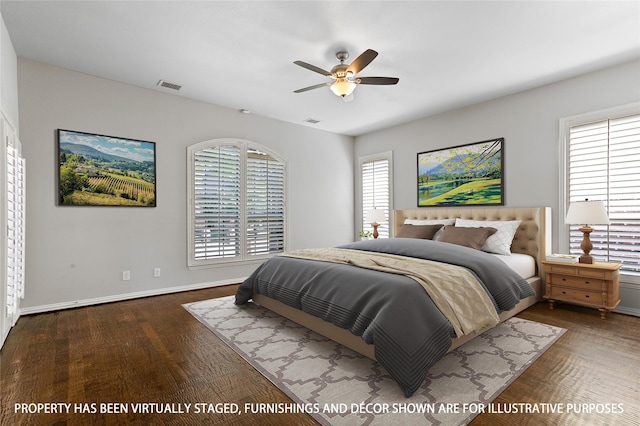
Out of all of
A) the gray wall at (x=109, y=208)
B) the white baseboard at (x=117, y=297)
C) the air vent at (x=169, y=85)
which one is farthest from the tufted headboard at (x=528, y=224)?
the air vent at (x=169, y=85)

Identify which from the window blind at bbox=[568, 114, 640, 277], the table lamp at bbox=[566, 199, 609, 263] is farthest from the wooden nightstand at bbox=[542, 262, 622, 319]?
the window blind at bbox=[568, 114, 640, 277]

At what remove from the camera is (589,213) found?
327cm

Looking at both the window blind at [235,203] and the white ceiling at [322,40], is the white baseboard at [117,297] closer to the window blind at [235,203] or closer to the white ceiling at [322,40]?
the window blind at [235,203]

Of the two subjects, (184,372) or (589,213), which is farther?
(589,213)

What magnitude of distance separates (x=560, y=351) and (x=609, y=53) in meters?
3.00

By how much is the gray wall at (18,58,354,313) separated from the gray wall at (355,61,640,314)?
2901mm

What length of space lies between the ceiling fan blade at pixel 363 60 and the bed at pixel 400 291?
1767 mm

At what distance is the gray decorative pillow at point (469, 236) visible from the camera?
3875 millimetres

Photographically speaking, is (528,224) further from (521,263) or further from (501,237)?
(521,263)

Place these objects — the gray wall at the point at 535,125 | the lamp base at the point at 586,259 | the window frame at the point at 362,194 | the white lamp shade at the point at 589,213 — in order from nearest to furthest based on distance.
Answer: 1. the white lamp shade at the point at 589,213
2. the lamp base at the point at 586,259
3. the gray wall at the point at 535,125
4. the window frame at the point at 362,194

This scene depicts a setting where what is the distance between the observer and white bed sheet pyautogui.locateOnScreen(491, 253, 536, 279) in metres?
3.55

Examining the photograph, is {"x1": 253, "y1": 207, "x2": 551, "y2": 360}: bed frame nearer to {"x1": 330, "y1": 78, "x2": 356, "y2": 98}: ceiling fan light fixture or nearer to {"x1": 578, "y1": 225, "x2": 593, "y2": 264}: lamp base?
{"x1": 578, "y1": 225, "x2": 593, "y2": 264}: lamp base

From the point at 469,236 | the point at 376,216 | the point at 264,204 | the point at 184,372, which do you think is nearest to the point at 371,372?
the point at 184,372

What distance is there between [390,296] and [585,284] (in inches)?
103
